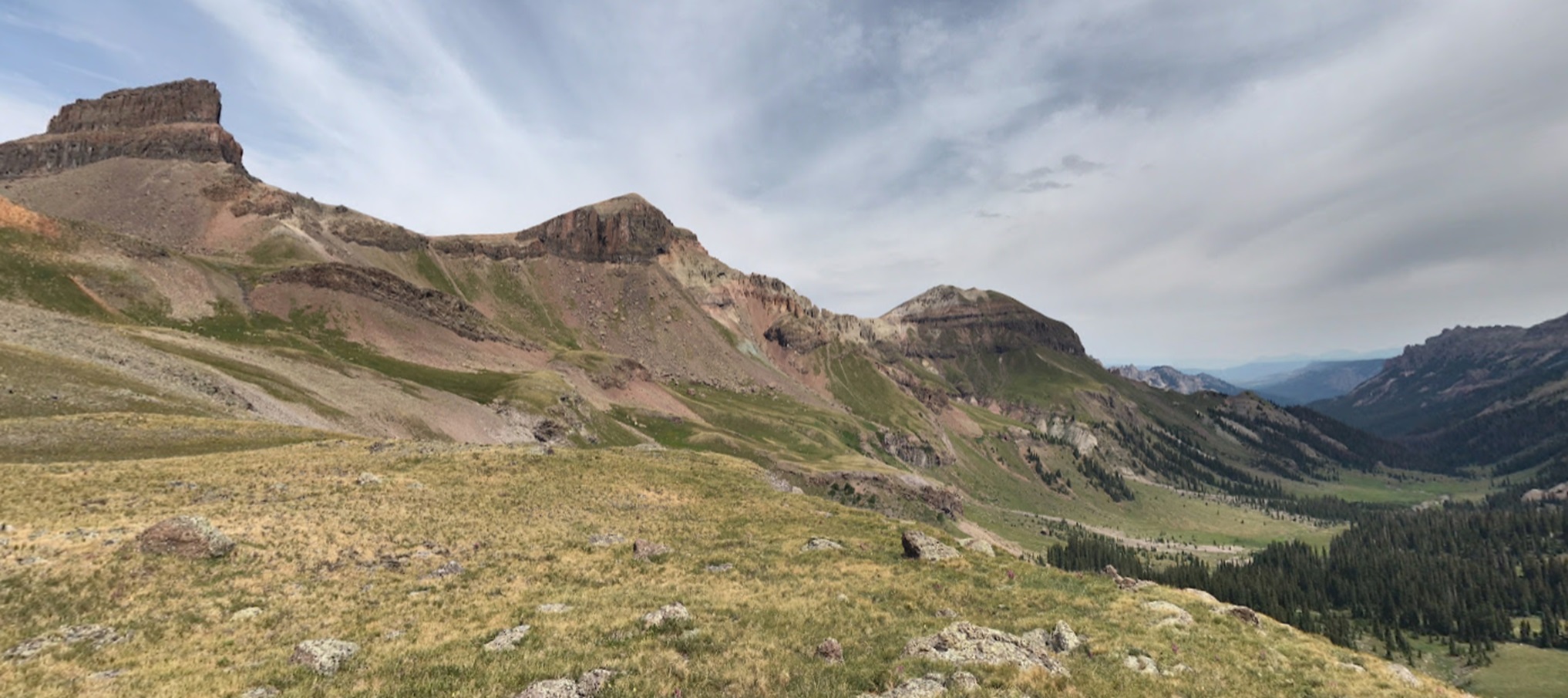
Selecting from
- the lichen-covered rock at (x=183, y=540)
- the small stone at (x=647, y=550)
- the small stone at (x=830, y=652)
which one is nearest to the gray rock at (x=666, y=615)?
the small stone at (x=830, y=652)

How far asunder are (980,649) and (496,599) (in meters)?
20.8

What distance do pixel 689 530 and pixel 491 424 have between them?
74.5m

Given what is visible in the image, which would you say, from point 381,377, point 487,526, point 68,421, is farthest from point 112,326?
point 487,526

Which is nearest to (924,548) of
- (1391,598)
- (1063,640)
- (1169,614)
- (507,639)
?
(1169,614)

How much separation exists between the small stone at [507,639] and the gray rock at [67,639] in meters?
13.0

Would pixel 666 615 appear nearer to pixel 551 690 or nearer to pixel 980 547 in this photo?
pixel 551 690

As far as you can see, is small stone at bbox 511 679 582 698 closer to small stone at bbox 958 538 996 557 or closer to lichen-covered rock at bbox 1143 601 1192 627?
lichen-covered rock at bbox 1143 601 1192 627

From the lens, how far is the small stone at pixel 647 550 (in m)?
36.4

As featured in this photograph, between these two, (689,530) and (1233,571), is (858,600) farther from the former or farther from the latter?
(1233,571)

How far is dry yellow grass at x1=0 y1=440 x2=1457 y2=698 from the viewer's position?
58.6 ft

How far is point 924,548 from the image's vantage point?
124ft

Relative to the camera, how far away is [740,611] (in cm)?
2519

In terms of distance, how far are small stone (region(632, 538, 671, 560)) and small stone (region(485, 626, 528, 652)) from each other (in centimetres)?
1395

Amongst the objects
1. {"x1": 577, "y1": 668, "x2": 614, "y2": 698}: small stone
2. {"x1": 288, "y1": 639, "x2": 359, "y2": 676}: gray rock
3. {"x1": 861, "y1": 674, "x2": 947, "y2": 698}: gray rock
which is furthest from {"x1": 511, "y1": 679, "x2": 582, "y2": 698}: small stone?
{"x1": 861, "y1": 674, "x2": 947, "y2": 698}: gray rock
